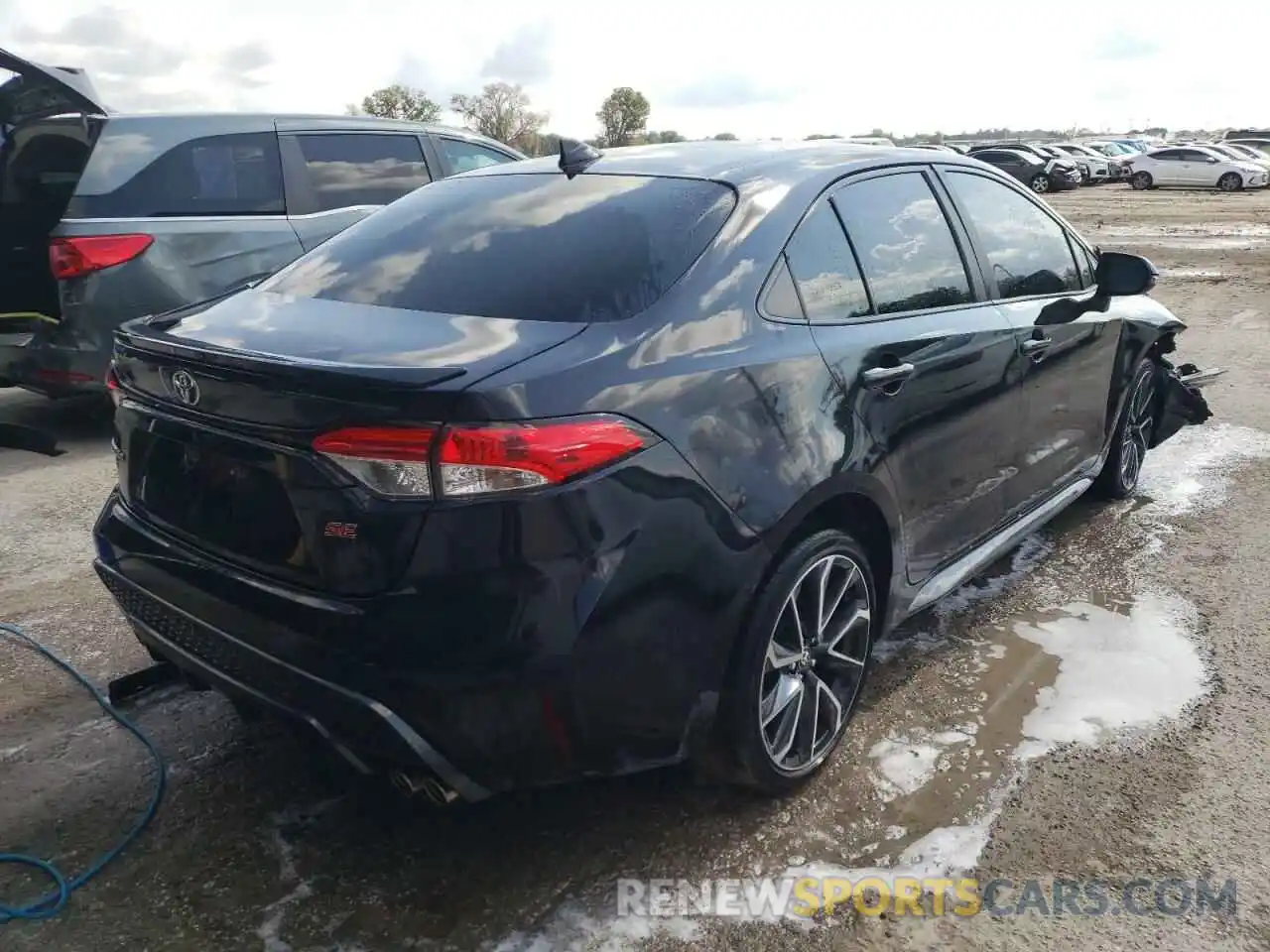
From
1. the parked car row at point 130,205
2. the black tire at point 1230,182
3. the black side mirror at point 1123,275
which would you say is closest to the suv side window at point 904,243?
the black side mirror at point 1123,275

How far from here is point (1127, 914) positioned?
2.32 m

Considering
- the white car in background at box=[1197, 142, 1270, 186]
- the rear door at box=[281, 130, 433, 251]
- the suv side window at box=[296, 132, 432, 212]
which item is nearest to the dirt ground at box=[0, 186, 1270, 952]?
the rear door at box=[281, 130, 433, 251]

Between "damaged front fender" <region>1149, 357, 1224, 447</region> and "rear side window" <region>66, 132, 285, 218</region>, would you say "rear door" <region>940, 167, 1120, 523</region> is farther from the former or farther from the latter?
"rear side window" <region>66, 132, 285, 218</region>

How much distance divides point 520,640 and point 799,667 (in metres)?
0.95

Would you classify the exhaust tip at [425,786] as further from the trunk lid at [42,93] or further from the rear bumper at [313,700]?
the trunk lid at [42,93]

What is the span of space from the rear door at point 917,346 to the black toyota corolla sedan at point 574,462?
0.01m

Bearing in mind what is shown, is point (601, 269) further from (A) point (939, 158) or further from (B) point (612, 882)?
(A) point (939, 158)

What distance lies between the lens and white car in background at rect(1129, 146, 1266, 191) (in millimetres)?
35969

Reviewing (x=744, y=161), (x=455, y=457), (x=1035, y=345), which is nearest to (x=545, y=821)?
(x=455, y=457)

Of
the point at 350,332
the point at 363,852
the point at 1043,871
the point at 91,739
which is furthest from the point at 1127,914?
the point at 91,739

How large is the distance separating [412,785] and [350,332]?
1.02m

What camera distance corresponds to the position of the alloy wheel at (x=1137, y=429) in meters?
4.88

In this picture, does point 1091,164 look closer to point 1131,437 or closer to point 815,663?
point 1131,437

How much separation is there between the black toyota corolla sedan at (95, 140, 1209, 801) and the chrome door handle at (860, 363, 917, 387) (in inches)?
0.5
